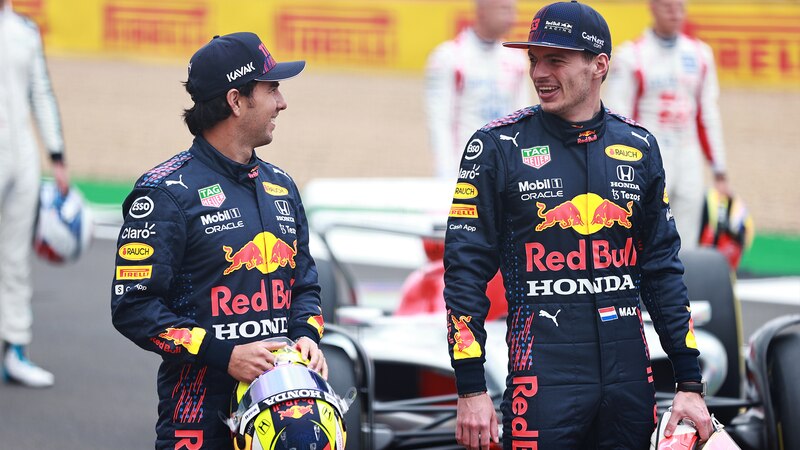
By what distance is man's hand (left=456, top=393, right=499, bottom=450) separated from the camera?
3.52 metres

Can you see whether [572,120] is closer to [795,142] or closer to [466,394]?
[466,394]

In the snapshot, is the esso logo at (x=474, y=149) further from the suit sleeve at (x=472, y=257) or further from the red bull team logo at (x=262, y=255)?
the red bull team logo at (x=262, y=255)

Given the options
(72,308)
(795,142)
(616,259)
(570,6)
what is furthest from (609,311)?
(795,142)

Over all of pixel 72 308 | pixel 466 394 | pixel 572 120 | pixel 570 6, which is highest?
pixel 570 6

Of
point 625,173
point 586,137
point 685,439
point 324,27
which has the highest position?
point 324,27

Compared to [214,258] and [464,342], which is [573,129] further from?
[214,258]

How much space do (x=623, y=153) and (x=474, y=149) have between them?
0.45 metres

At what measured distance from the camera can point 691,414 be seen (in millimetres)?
3629

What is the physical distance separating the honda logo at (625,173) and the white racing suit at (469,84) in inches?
159

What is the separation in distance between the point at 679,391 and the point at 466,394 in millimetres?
657

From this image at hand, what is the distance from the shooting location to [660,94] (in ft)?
25.7

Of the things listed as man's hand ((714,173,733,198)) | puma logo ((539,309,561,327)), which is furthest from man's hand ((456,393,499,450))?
man's hand ((714,173,733,198))

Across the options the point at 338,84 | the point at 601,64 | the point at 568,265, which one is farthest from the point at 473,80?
the point at 338,84

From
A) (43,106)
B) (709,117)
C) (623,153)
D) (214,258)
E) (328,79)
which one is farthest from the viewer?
(328,79)
